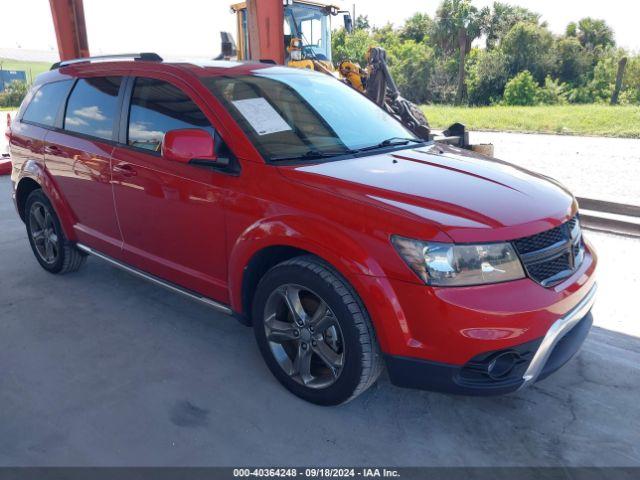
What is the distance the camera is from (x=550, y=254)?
2555mm

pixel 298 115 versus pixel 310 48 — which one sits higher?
pixel 310 48

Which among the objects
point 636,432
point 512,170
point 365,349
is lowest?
point 636,432

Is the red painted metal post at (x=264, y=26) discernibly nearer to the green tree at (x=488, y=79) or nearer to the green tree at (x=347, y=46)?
the green tree at (x=488, y=79)

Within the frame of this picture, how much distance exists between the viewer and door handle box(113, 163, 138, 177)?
3.51m

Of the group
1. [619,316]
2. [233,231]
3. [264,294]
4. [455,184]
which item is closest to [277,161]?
[233,231]

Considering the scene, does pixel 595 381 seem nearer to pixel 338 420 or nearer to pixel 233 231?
pixel 338 420

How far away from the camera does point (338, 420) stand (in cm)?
279

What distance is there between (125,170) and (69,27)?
7050 millimetres

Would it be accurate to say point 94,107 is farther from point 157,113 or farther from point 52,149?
point 157,113

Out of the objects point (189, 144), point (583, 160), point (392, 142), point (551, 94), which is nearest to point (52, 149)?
point (189, 144)

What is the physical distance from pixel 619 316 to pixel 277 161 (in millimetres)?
2790

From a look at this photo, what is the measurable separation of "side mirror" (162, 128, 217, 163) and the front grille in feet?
5.43

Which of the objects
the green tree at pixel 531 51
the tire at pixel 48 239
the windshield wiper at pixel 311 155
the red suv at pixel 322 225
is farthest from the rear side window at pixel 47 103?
the green tree at pixel 531 51

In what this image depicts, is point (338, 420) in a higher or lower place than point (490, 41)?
lower
